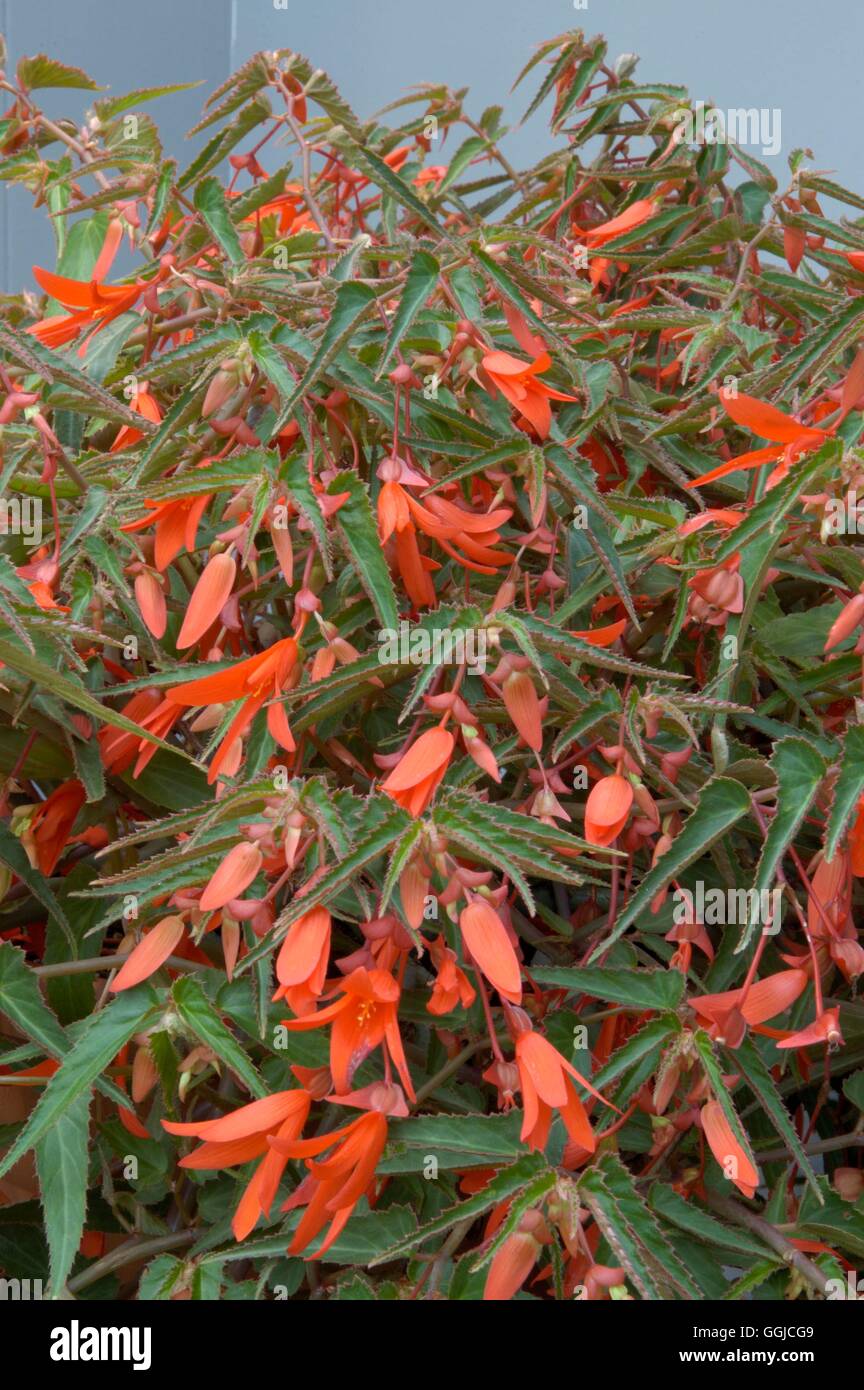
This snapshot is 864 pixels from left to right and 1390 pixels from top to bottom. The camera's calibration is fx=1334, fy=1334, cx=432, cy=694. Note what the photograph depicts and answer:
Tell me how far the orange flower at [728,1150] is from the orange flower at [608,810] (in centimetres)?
9

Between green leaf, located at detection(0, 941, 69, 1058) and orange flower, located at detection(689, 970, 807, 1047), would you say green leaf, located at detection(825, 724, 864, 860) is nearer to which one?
orange flower, located at detection(689, 970, 807, 1047)

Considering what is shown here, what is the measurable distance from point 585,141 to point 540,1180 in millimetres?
497

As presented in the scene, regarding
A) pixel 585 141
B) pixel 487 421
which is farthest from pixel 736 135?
pixel 487 421

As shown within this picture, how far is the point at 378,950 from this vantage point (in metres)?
0.38

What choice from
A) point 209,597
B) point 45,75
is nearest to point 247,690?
point 209,597

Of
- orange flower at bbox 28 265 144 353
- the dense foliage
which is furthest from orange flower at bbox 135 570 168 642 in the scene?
orange flower at bbox 28 265 144 353

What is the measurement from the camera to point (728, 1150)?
0.40 meters

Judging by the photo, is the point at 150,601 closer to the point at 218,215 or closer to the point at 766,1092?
the point at 218,215

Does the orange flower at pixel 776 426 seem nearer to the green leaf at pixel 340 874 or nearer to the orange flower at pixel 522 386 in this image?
the orange flower at pixel 522 386

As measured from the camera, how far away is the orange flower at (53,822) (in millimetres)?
513

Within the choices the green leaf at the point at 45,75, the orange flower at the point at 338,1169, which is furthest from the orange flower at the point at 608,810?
the green leaf at the point at 45,75

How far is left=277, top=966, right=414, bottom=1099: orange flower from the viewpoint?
0.37 m

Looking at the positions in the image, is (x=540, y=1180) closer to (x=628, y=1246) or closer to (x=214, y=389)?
(x=628, y=1246)

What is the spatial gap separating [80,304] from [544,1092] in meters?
0.34
